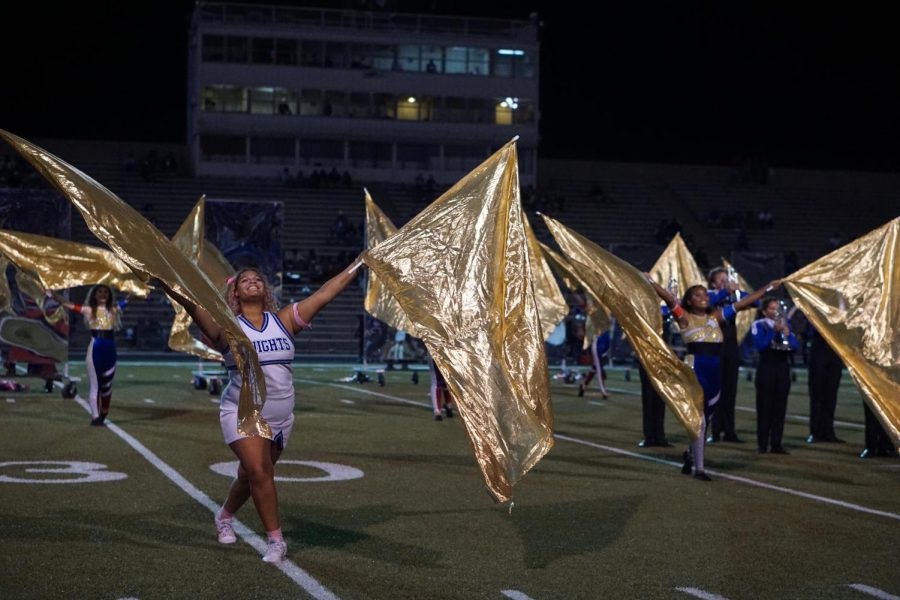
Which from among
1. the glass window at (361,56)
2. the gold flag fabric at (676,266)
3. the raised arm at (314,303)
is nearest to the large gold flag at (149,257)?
the raised arm at (314,303)

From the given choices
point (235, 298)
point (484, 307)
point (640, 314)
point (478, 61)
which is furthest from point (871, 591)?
point (478, 61)

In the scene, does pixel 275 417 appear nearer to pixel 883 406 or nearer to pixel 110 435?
pixel 883 406

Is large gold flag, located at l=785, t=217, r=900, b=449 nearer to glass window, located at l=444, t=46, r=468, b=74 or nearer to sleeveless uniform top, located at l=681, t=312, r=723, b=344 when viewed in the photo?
sleeveless uniform top, located at l=681, t=312, r=723, b=344

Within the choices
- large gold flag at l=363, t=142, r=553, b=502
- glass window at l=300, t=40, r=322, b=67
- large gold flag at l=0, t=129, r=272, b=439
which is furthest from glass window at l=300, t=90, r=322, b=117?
large gold flag at l=0, t=129, r=272, b=439

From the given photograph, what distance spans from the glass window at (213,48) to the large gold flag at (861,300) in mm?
39014

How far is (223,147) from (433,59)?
908cm

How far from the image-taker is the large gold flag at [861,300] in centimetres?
1062

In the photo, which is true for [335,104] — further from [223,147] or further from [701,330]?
[701,330]

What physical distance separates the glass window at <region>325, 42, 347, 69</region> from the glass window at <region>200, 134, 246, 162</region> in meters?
4.70

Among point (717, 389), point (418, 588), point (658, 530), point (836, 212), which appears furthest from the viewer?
point (836, 212)

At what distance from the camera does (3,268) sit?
59.3ft

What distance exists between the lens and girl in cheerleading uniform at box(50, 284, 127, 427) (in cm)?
1423

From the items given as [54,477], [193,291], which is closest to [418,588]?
[193,291]

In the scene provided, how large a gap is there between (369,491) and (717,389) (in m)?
3.42
